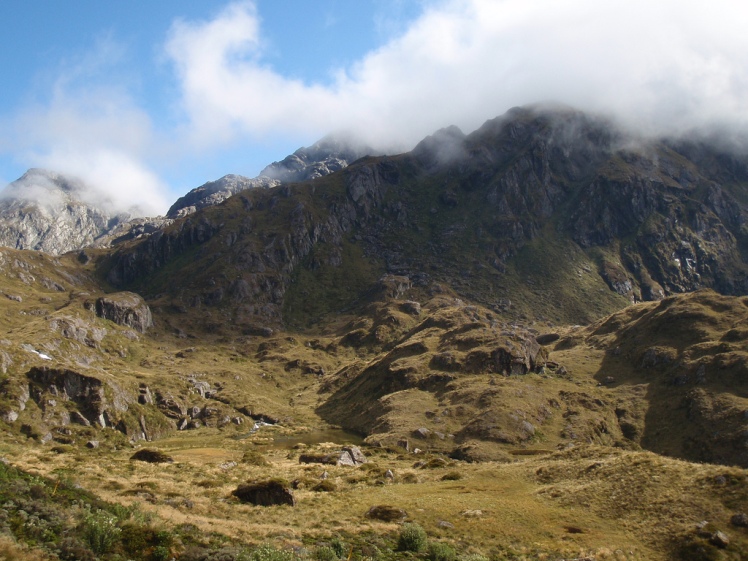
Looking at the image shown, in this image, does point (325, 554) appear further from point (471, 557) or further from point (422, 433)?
point (422, 433)

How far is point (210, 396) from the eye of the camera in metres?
187

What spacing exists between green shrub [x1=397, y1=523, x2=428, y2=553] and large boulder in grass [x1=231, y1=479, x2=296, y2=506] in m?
13.3

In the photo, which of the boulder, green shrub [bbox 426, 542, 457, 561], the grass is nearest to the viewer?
green shrub [bbox 426, 542, 457, 561]

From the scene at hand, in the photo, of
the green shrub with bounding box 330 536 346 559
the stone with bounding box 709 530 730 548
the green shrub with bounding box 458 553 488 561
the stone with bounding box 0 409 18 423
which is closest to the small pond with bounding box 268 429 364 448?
the stone with bounding box 0 409 18 423

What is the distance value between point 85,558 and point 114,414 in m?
136

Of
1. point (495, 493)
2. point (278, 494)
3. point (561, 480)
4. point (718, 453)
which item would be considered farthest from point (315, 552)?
point (718, 453)

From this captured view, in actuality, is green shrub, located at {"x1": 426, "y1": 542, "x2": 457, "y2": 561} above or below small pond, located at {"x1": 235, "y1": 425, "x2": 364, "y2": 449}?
above

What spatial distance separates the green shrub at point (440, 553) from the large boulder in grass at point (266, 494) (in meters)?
15.0

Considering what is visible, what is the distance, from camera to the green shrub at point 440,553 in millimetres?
31062

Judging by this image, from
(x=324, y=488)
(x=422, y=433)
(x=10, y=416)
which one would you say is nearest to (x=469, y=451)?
(x=422, y=433)

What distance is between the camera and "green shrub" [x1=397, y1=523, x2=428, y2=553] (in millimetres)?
32031

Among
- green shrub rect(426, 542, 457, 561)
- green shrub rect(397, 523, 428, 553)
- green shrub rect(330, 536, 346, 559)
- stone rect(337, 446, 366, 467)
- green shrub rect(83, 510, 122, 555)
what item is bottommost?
stone rect(337, 446, 366, 467)

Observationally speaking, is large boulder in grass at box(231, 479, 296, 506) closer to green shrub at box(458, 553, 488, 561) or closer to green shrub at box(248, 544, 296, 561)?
green shrub at box(458, 553, 488, 561)

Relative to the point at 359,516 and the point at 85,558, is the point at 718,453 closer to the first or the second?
the point at 359,516
